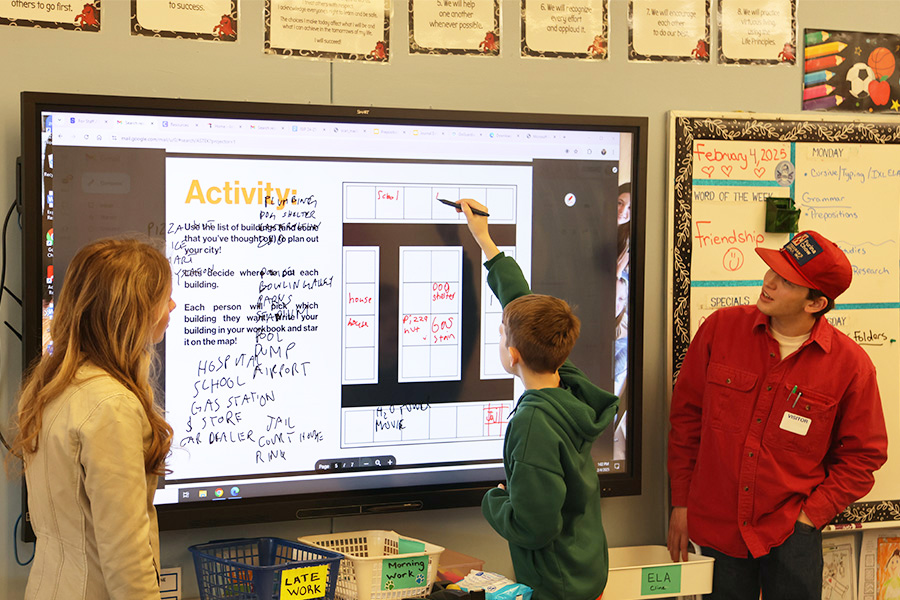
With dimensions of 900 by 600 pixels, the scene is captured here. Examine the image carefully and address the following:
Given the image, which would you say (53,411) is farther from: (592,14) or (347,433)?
(592,14)

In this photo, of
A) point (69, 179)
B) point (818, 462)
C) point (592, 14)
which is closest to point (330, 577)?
point (69, 179)

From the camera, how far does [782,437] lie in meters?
2.48

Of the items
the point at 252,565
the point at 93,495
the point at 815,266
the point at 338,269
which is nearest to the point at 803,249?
the point at 815,266

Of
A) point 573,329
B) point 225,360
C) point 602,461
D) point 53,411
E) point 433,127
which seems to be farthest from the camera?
point 602,461

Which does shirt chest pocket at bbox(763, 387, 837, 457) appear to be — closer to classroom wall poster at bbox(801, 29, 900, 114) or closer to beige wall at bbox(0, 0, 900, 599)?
beige wall at bbox(0, 0, 900, 599)

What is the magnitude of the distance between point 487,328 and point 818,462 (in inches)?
40.8

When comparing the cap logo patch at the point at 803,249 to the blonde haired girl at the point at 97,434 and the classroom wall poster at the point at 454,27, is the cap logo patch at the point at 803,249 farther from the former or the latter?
the blonde haired girl at the point at 97,434

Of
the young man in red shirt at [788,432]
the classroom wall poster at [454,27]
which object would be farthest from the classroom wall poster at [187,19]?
the young man in red shirt at [788,432]

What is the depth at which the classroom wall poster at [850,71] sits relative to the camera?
2906mm

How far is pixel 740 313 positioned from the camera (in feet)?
8.57

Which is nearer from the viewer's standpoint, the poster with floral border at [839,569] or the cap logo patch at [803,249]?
the cap logo patch at [803,249]

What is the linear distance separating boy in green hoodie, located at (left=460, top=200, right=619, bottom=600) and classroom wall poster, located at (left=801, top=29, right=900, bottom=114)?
148 cm

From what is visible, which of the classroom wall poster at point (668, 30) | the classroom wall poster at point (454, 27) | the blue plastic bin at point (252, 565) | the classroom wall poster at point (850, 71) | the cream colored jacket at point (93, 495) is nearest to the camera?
the cream colored jacket at point (93, 495)

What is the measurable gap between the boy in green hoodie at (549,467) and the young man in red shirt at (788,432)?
1.88ft
